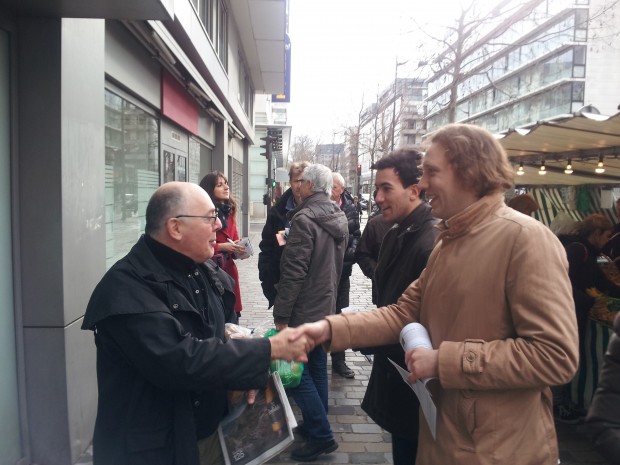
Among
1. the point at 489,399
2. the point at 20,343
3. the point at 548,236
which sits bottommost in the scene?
the point at 20,343

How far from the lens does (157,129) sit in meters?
7.14

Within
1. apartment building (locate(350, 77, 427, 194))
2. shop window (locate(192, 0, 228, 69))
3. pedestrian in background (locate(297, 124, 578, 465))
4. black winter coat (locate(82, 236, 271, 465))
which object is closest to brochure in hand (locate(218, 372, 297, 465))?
black winter coat (locate(82, 236, 271, 465))

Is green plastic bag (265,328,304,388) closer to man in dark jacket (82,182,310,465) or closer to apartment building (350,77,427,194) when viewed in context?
man in dark jacket (82,182,310,465)

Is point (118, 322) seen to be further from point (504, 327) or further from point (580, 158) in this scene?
point (580, 158)

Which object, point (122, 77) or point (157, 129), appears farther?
point (157, 129)

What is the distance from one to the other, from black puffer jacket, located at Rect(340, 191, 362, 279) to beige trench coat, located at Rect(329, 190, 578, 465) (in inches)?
148

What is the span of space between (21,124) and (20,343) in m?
1.45

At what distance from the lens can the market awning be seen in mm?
4653

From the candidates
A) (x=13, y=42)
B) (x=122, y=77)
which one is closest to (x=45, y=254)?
(x=13, y=42)

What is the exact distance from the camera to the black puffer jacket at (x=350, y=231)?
224 inches

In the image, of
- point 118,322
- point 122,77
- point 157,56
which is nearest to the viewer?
point 118,322

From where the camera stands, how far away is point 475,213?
6.02 ft

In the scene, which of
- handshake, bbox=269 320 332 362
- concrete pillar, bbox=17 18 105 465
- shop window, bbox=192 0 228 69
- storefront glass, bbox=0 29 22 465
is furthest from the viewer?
shop window, bbox=192 0 228 69

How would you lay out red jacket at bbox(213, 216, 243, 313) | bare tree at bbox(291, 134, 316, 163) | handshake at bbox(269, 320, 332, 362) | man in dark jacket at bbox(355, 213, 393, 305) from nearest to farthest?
handshake at bbox(269, 320, 332, 362) < man in dark jacket at bbox(355, 213, 393, 305) < red jacket at bbox(213, 216, 243, 313) < bare tree at bbox(291, 134, 316, 163)
